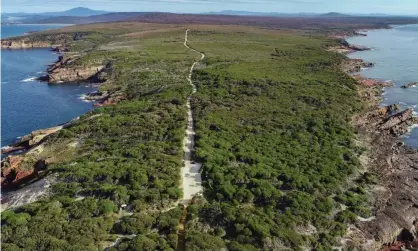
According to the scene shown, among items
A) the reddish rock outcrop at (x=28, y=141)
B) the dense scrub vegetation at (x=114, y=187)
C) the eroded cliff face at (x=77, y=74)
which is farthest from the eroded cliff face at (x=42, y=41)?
the dense scrub vegetation at (x=114, y=187)

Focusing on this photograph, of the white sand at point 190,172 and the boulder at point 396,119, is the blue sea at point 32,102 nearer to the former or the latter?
the white sand at point 190,172

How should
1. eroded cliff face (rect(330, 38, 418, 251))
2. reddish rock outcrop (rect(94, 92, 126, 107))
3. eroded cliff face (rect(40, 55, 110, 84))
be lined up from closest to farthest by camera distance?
1. eroded cliff face (rect(330, 38, 418, 251))
2. reddish rock outcrop (rect(94, 92, 126, 107))
3. eroded cliff face (rect(40, 55, 110, 84))

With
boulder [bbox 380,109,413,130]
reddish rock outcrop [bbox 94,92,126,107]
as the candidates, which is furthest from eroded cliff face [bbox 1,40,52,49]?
boulder [bbox 380,109,413,130]

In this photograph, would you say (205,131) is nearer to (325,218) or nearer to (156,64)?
(325,218)

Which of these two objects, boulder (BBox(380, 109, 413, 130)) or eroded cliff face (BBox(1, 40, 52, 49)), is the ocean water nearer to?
boulder (BBox(380, 109, 413, 130))

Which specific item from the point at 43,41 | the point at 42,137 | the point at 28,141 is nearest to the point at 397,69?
the point at 42,137

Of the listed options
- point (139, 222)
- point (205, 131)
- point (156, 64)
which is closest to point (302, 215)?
point (139, 222)
